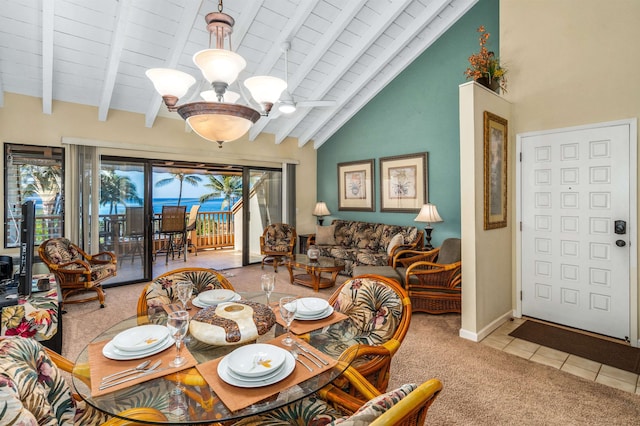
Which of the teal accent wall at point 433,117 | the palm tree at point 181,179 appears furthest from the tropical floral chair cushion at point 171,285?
the palm tree at point 181,179

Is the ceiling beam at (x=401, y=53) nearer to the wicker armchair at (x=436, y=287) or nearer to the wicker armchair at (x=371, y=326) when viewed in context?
the wicker armchair at (x=436, y=287)

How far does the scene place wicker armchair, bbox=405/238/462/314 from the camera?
11.7 ft

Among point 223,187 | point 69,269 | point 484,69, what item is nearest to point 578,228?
point 484,69

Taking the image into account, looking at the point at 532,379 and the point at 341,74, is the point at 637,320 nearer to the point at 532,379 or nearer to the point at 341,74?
the point at 532,379

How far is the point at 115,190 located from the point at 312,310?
4.60 m

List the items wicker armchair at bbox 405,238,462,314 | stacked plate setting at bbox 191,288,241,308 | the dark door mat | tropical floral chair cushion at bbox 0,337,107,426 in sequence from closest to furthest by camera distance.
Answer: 1. tropical floral chair cushion at bbox 0,337,107,426
2. stacked plate setting at bbox 191,288,241,308
3. the dark door mat
4. wicker armchair at bbox 405,238,462,314

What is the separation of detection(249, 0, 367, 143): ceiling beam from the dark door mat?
3.98 metres

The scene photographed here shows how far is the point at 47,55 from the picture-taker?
350cm

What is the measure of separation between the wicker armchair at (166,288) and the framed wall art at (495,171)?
2520mm

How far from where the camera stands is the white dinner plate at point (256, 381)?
1.09 meters

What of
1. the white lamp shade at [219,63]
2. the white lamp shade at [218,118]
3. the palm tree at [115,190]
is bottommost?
the palm tree at [115,190]

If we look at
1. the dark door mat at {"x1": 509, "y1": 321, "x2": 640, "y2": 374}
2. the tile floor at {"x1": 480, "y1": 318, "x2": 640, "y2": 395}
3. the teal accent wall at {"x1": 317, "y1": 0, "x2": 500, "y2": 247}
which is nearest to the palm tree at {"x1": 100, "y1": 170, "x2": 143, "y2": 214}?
the teal accent wall at {"x1": 317, "y1": 0, "x2": 500, "y2": 247}

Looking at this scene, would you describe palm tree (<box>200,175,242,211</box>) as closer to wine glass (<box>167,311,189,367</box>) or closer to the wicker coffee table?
the wicker coffee table

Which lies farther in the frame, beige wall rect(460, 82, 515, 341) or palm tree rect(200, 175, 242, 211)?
palm tree rect(200, 175, 242, 211)
